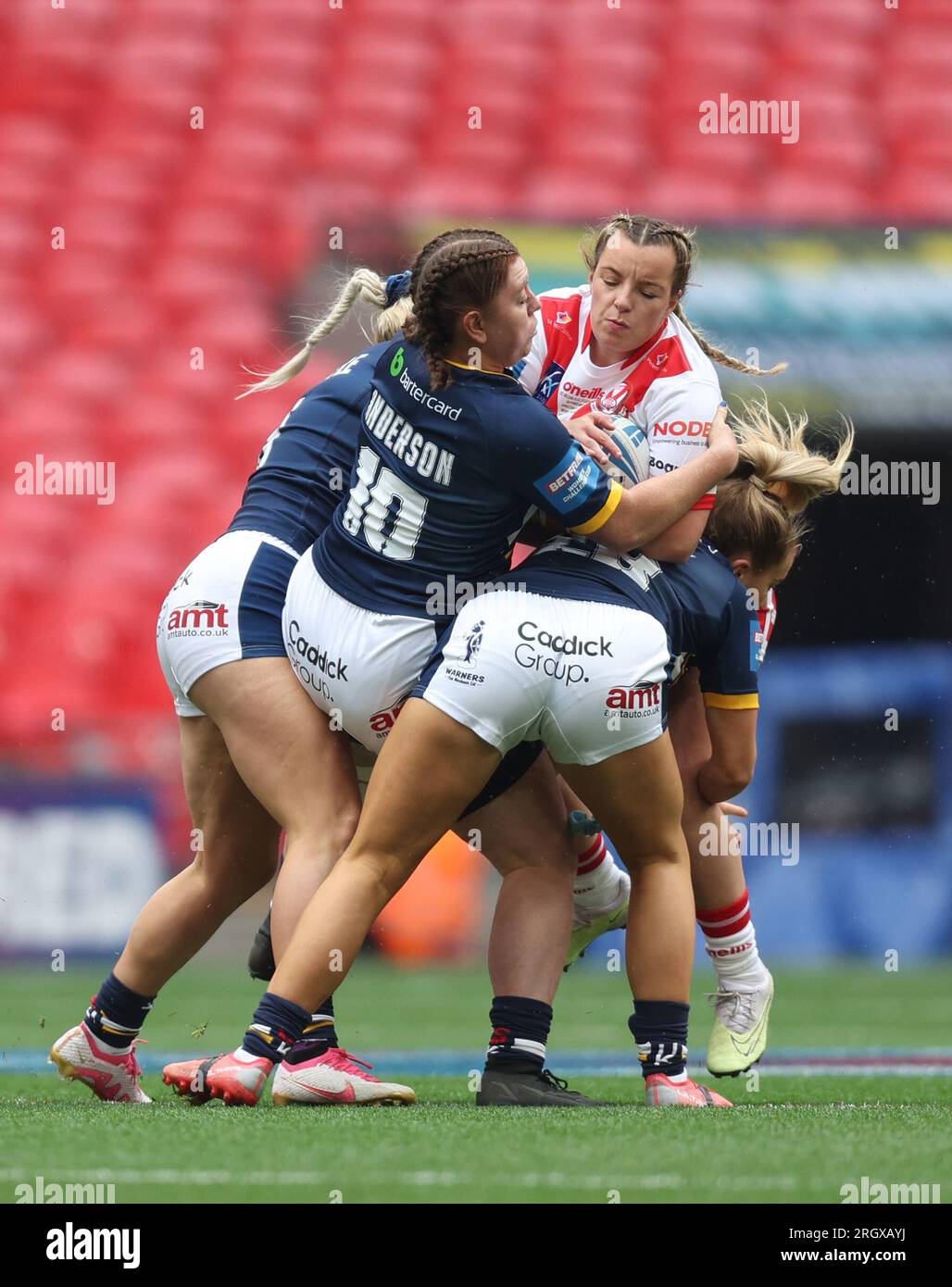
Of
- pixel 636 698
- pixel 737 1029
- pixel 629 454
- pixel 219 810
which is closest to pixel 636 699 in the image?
pixel 636 698

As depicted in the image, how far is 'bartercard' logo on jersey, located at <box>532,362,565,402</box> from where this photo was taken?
463cm

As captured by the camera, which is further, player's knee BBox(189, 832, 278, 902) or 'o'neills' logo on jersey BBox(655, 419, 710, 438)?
player's knee BBox(189, 832, 278, 902)

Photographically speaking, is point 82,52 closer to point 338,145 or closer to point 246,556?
point 338,145

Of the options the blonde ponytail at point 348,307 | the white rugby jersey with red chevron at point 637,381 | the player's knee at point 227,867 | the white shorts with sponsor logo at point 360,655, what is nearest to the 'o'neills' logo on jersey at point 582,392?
the white rugby jersey with red chevron at point 637,381

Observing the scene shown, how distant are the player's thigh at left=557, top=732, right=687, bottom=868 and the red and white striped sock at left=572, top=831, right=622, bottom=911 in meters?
0.48

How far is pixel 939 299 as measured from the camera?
1099 centimetres

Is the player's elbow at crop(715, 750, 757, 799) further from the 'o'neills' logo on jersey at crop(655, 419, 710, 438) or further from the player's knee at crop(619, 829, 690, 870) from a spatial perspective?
the 'o'neills' logo on jersey at crop(655, 419, 710, 438)

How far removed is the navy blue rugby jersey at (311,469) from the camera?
469 cm

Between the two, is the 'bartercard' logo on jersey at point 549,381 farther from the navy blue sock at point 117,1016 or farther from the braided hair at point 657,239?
the navy blue sock at point 117,1016

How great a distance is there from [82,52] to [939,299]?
7055 mm

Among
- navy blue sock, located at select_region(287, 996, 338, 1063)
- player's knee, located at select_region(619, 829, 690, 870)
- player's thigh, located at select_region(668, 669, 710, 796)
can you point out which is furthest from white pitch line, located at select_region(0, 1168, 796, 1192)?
player's thigh, located at select_region(668, 669, 710, 796)

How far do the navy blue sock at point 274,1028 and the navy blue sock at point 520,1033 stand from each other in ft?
1.80

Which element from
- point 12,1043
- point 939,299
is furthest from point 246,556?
point 939,299

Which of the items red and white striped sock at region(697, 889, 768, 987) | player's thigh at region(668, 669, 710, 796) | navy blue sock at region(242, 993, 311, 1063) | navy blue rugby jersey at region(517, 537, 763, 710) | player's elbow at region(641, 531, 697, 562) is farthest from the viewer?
red and white striped sock at region(697, 889, 768, 987)
